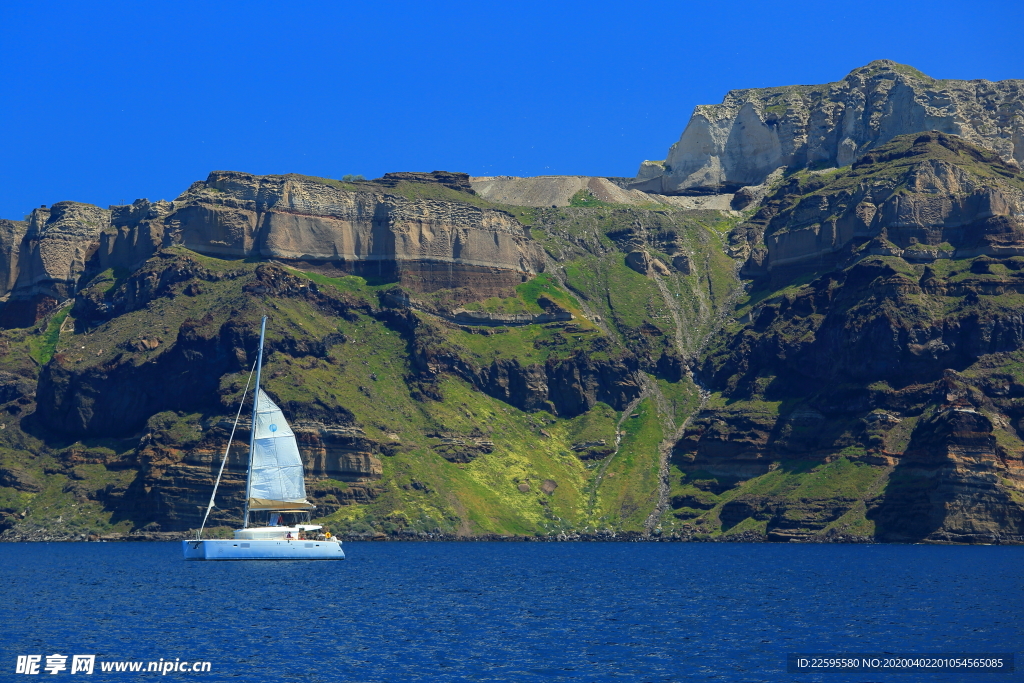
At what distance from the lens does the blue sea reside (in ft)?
231

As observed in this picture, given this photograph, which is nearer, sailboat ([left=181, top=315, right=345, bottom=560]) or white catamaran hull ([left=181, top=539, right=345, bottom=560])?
white catamaran hull ([left=181, top=539, right=345, bottom=560])

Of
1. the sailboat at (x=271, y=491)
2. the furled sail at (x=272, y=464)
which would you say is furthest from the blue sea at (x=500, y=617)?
the furled sail at (x=272, y=464)

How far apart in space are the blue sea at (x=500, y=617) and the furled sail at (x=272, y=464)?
7.45 m

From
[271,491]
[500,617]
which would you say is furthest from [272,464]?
[500,617]

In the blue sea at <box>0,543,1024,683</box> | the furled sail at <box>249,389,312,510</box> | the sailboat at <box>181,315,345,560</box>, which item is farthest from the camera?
the furled sail at <box>249,389,312,510</box>

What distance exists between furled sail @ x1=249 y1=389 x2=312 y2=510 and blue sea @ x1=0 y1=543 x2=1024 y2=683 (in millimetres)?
7449

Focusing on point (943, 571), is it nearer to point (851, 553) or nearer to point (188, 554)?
point (851, 553)

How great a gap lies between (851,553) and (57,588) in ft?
381

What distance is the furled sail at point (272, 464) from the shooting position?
479ft

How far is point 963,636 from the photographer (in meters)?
81.0

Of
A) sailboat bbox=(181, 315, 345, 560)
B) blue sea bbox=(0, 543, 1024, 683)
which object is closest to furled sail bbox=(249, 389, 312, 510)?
sailboat bbox=(181, 315, 345, 560)

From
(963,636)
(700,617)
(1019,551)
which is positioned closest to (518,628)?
(700,617)

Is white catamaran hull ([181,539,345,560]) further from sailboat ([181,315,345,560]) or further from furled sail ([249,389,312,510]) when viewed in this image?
furled sail ([249,389,312,510])

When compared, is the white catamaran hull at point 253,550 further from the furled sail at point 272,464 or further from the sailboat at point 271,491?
the furled sail at point 272,464
